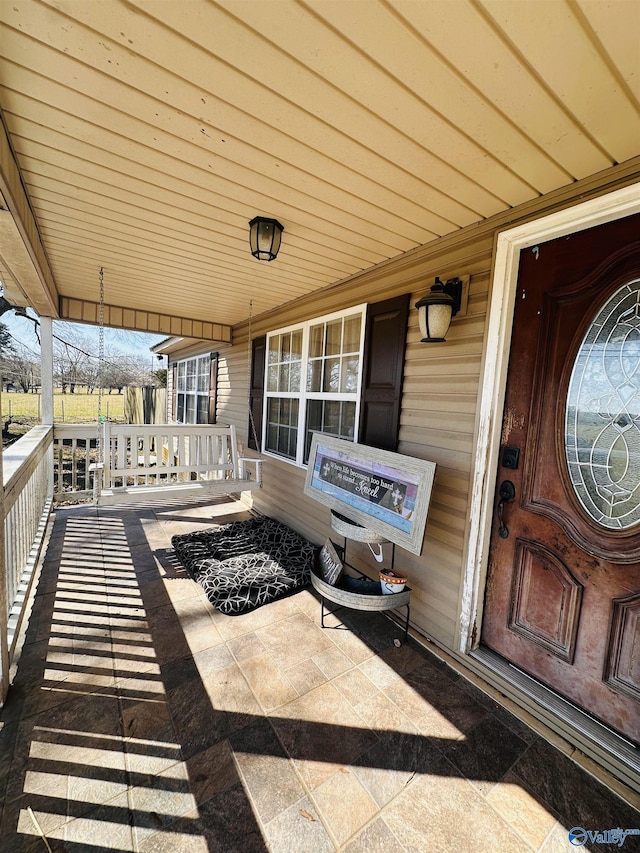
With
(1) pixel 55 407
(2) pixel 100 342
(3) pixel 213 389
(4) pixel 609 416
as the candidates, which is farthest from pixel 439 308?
(1) pixel 55 407

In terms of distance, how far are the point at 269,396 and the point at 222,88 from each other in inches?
124

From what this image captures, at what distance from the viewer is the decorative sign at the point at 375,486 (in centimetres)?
198

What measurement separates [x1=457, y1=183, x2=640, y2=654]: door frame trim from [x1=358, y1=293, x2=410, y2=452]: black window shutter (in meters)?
0.64

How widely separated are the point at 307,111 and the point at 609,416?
174 cm

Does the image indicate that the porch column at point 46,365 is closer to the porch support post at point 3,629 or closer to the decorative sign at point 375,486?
the porch support post at point 3,629

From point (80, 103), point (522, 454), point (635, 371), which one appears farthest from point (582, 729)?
point (80, 103)

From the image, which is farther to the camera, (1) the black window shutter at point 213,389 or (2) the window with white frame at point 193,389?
(2) the window with white frame at point 193,389

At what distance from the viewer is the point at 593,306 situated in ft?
5.14

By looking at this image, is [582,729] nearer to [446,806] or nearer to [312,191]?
[446,806]

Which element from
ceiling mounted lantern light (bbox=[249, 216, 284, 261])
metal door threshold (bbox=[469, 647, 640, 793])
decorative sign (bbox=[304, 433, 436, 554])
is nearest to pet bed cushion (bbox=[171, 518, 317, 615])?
decorative sign (bbox=[304, 433, 436, 554])

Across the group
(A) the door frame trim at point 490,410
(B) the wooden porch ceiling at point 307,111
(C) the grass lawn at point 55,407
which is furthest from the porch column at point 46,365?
(A) the door frame trim at point 490,410

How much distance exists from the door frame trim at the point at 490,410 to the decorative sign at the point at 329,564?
757 millimetres

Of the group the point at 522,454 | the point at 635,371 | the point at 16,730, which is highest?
the point at 635,371

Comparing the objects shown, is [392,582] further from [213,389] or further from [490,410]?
[213,389]
